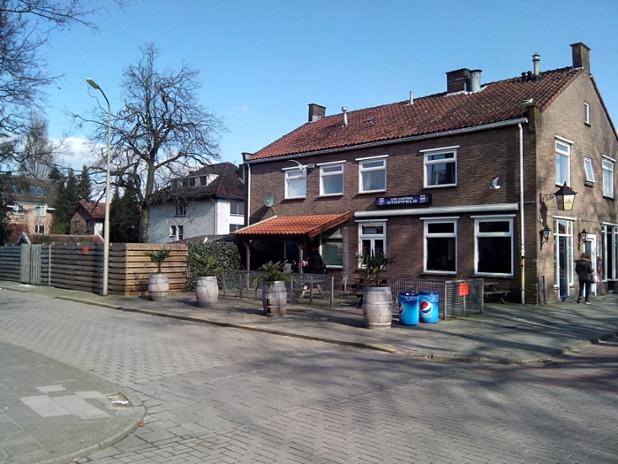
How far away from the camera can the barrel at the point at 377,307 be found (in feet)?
43.8

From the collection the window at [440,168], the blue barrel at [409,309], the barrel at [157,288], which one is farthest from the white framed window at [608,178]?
the barrel at [157,288]

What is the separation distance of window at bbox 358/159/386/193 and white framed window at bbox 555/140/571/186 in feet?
21.3

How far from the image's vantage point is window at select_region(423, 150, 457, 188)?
20.8m

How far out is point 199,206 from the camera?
45469 millimetres

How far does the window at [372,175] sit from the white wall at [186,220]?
22.4 meters

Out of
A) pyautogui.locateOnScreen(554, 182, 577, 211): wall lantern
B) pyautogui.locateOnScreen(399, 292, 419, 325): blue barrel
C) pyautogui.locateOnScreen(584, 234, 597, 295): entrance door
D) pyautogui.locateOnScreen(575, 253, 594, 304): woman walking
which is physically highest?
pyautogui.locateOnScreen(554, 182, 577, 211): wall lantern

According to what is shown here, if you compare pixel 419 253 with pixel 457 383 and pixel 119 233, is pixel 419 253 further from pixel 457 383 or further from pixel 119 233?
pixel 119 233

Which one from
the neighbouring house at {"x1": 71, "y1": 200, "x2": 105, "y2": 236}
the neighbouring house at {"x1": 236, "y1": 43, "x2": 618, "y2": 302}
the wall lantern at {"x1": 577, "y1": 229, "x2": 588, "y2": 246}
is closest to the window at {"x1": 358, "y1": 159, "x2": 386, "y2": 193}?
the neighbouring house at {"x1": 236, "y1": 43, "x2": 618, "y2": 302}

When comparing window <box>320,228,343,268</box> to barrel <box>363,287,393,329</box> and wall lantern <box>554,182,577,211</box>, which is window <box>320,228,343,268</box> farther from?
barrel <box>363,287,393,329</box>

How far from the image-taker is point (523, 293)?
60.3 ft

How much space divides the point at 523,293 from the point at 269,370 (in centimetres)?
1206

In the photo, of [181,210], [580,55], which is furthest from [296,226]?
[181,210]

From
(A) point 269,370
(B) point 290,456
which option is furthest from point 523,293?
(B) point 290,456

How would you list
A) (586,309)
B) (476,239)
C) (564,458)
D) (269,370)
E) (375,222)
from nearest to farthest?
1. (564,458)
2. (269,370)
3. (586,309)
4. (476,239)
5. (375,222)
